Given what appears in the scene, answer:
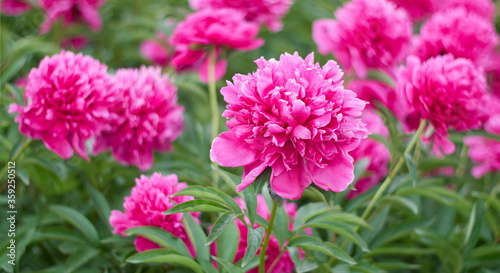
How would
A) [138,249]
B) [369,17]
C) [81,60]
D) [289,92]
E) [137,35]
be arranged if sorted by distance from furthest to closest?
[137,35], [369,17], [81,60], [138,249], [289,92]

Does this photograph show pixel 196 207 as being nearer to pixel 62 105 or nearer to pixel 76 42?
pixel 62 105

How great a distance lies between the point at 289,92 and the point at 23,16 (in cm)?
160

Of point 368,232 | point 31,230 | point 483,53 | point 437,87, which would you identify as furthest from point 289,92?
point 483,53

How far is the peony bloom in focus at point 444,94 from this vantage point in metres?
0.96

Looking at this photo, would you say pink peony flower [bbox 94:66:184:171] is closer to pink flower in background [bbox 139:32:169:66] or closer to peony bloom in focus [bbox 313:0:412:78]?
peony bloom in focus [bbox 313:0:412:78]

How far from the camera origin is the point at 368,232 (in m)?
1.12

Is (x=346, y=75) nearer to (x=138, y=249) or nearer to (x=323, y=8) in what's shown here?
(x=323, y=8)

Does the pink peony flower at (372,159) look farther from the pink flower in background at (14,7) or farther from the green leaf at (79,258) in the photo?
the pink flower in background at (14,7)

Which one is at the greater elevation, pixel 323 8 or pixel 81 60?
pixel 81 60

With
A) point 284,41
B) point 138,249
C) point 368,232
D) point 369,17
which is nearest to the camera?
point 138,249

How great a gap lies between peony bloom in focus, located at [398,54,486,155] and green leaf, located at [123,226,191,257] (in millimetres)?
544

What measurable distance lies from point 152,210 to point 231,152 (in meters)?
0.25

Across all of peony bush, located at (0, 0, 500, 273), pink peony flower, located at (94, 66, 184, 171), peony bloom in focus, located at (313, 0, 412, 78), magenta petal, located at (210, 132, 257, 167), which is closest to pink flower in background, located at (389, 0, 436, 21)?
peony bush, located at (0, 0, 500, 273)

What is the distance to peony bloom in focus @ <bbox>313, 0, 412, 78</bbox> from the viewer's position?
1.28 meters
